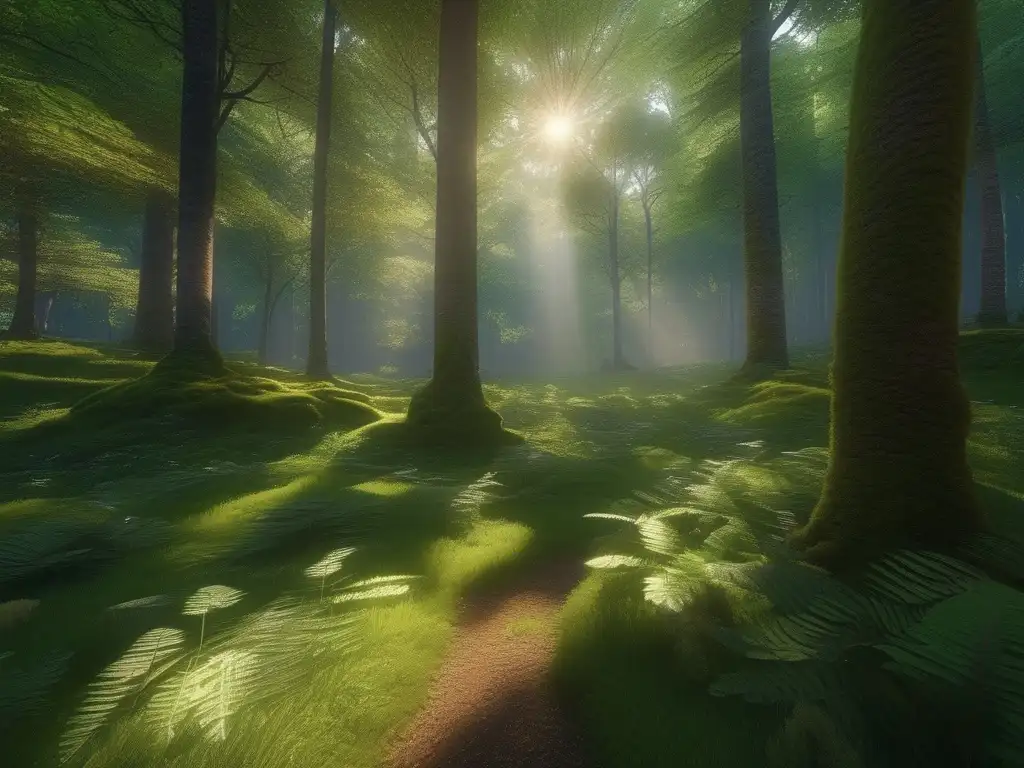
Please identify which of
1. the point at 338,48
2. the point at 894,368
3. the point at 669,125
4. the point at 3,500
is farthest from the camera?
the point at 669,125

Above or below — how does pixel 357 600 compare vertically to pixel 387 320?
below

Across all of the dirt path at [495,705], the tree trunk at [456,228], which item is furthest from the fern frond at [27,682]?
the tree trunk at [456,228]

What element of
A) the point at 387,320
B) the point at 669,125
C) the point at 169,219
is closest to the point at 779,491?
the point at 169,219

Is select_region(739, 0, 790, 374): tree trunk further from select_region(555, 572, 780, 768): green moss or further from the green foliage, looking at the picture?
select_region(555, 572, 780, 768): green moss

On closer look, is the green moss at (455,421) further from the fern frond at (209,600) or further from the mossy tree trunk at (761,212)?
the mossy tree trunk at (761,212)

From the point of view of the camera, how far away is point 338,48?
12.9 metres

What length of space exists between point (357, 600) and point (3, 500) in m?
3.20

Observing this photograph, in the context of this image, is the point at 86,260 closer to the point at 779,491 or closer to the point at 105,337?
→ the point at 779,491

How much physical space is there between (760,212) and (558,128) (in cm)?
1190

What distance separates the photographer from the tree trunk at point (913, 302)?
175cm

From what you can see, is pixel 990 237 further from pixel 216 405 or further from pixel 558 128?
pixel 216 405

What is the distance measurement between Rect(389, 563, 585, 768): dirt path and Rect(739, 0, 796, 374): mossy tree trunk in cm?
868

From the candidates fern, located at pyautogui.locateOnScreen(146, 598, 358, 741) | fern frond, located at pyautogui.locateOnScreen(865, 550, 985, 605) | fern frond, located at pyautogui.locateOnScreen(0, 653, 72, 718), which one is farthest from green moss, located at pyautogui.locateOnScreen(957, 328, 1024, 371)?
fern frond, located at pyautogui.locateOnScreen(0, 653, 72, 718)

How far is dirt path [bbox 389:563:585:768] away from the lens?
3.54 ft
